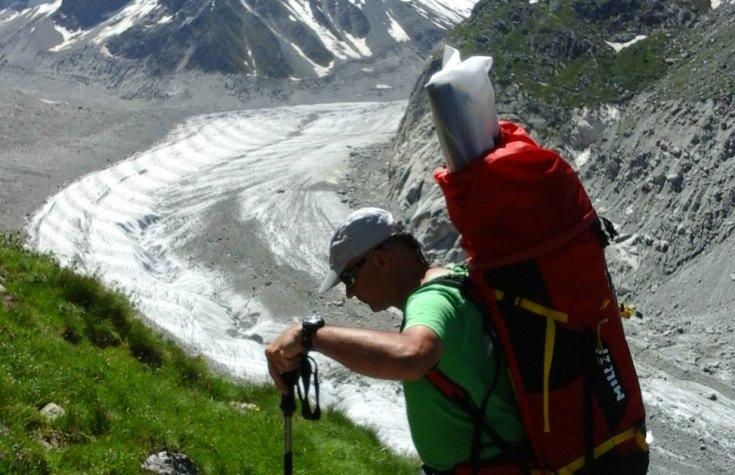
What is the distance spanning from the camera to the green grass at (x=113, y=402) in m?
5.64

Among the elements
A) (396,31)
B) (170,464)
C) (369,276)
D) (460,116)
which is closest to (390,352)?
(369,276)

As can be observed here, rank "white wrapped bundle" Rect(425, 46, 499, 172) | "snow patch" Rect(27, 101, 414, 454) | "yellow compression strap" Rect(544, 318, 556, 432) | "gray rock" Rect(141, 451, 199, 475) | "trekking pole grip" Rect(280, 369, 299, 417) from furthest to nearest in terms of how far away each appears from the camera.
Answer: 1. "snow patch" Rect(27, 101, 414, 454)
2. "gray rock" Rect(141, 451, 199, 475)
3. "trekking pole grip" Rect(280, 369, 299, 417)
4. "white wrapped bundle" Rect(425, 46, 499, 172)
5. "yellow compression strap" Rect(544, 318, 556, 432)

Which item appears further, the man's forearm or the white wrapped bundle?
the white wrapped bundle

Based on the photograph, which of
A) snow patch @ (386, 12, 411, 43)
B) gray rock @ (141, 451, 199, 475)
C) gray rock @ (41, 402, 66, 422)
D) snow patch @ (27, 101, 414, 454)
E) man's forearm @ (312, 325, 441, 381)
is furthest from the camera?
snow patch @ (386, 12, 411, 43)

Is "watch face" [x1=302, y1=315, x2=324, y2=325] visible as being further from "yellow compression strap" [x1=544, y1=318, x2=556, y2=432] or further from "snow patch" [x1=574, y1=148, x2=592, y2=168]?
"snow patch" [x1=574, y1=148, x2=592, y2=168]

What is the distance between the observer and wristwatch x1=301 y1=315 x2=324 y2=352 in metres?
3.27

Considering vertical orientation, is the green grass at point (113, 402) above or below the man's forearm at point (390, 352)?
below

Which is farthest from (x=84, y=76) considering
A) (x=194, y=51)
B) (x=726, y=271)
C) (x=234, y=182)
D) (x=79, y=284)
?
(x=79, y=284)

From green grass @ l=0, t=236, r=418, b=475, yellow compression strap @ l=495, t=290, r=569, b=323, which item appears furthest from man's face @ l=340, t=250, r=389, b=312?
green grass @ l=0, t=236, r=418, b=475

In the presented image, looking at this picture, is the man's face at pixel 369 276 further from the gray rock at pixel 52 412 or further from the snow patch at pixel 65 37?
the snow patch at pixel 65 37

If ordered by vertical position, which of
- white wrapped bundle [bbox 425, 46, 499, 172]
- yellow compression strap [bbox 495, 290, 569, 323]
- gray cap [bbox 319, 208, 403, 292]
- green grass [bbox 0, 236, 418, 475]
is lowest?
green grass [bbox 0, 236, 418, 475]

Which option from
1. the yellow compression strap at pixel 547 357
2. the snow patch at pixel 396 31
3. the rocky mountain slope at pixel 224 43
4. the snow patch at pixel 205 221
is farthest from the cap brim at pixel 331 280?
the snow patch at pixel 396 31

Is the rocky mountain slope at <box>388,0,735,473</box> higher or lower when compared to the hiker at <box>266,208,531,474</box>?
lower

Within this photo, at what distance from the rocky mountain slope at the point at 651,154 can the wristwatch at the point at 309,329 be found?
77.3ft
